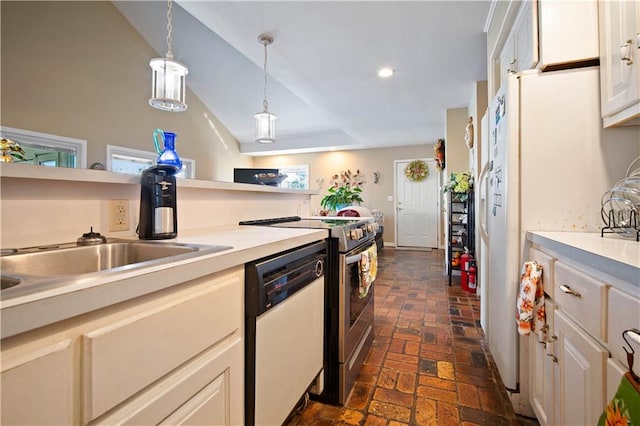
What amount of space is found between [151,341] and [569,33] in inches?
79.4

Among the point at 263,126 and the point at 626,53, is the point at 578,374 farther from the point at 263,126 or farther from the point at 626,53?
the point at 263,126

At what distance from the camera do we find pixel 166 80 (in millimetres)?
2434

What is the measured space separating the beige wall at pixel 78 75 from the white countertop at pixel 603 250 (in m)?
5.06

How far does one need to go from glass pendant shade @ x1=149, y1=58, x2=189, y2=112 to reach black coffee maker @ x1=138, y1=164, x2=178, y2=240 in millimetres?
1643

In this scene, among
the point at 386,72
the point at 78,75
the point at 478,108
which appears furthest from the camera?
the point at 78,75

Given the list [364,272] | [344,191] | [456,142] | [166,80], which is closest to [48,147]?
[166,80]

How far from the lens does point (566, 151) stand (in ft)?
4.49

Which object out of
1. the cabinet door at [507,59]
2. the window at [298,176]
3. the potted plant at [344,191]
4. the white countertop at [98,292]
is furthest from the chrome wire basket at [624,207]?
the window at [298,176]

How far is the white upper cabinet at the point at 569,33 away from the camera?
1358 millimetres

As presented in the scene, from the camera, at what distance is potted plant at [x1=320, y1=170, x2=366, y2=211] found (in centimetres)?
673

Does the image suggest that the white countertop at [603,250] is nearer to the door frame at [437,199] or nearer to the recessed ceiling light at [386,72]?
the recessed ceiling light at [386,72]

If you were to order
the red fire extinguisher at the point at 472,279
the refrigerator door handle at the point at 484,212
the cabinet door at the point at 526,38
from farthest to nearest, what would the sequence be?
the red fire extinguisher at the point at 472,279 < the refrigerator door handle at the point at 484,212 < the cabinet door at the point at 526,38

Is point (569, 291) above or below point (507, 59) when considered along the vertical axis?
below

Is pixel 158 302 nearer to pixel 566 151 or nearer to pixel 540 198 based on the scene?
pixel 540 198
